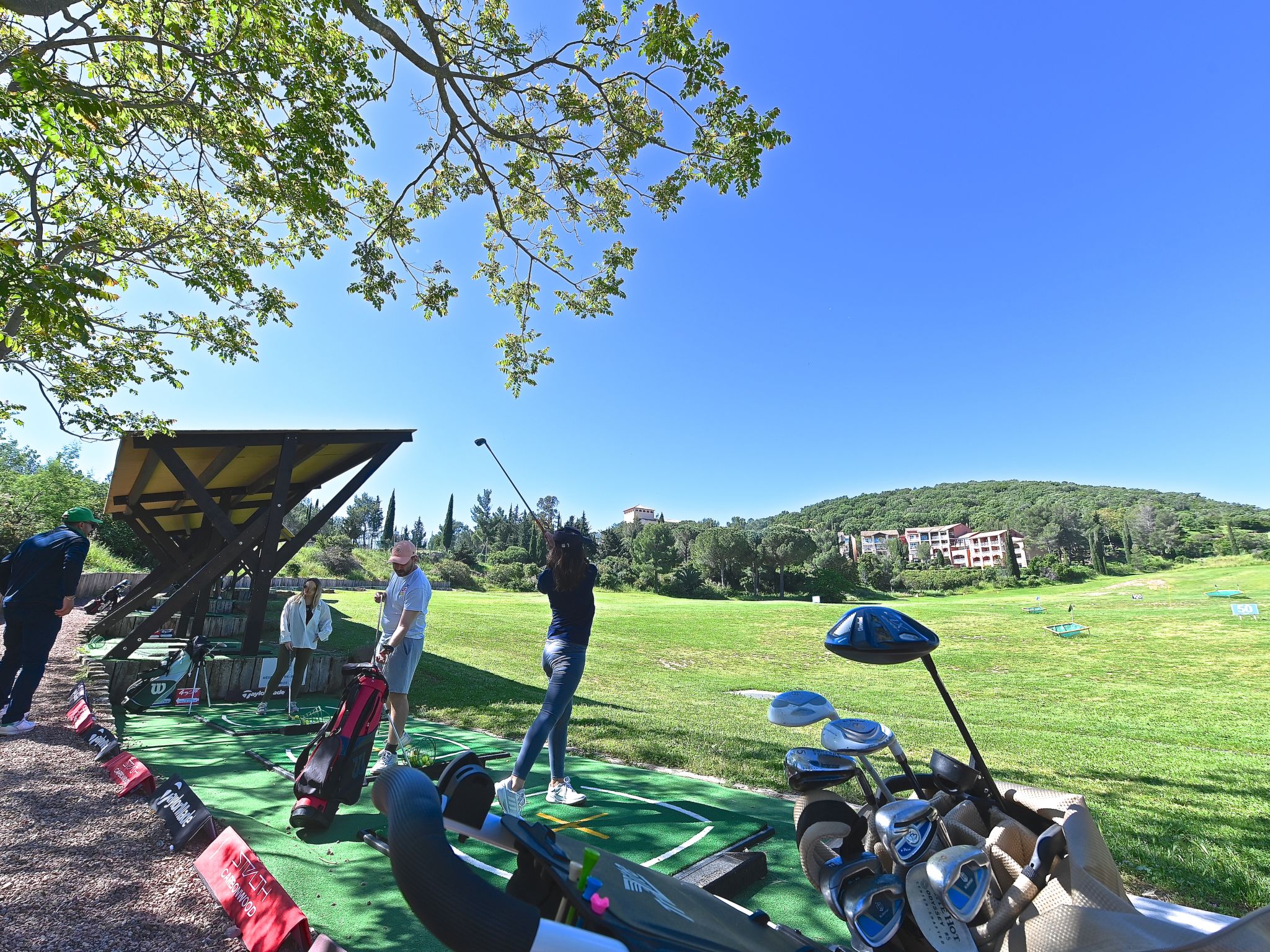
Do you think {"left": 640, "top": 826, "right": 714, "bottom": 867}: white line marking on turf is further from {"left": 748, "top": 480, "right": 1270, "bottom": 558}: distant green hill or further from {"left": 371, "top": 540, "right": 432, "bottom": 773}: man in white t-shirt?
{"left": 748, "top": 480, "right": 1270, "bottom": 558}: distant green hill

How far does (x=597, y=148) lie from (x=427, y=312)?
360cm

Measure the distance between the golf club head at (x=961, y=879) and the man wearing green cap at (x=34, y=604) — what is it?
23.4 ft

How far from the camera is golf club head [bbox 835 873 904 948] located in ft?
5.23

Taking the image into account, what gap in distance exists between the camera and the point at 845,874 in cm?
174

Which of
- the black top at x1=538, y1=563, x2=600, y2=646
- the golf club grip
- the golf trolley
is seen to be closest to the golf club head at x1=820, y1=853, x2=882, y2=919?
the golf trolley

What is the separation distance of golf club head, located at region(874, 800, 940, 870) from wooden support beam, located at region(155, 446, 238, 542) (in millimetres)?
9588

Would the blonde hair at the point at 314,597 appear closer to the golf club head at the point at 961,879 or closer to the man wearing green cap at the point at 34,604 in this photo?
the man wearing green cap at the point at 34,604

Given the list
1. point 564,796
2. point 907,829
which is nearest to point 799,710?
point 907,829

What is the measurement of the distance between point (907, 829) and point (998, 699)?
1666cm

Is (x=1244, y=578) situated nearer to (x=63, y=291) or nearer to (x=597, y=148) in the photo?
(x=597, y=148)

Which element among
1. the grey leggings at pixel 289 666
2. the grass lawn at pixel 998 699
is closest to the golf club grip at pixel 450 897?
the grass lawn at pixel 998 699

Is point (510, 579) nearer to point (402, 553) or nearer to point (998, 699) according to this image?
point (998, 699)

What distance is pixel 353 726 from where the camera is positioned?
4.11m

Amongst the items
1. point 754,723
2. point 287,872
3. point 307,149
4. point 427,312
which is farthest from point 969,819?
point 427,312
